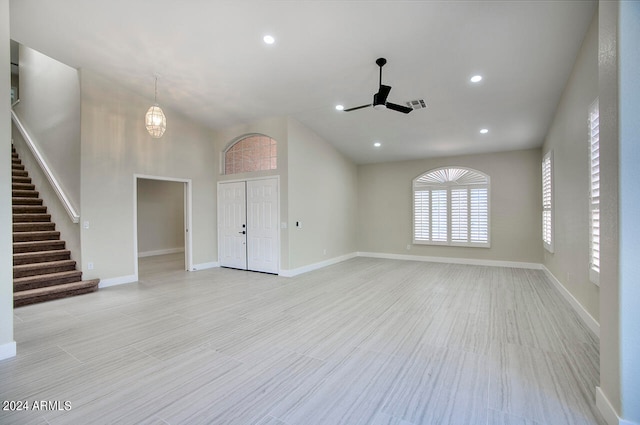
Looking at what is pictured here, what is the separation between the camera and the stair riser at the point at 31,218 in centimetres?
553

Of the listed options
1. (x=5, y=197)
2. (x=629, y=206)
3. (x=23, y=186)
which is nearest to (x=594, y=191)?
(x=629, y=206)

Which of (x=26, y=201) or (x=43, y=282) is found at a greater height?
(x=26, y=201)

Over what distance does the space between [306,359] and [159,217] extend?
8782mm

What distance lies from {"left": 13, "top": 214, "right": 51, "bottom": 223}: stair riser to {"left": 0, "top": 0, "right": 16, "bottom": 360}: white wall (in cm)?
399

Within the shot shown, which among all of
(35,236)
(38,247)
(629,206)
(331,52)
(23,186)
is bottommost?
(38,247)

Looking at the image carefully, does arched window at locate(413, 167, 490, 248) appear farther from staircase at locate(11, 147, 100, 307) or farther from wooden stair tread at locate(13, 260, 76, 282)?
wooden stair tread at locate(13, 260, 76, 282)

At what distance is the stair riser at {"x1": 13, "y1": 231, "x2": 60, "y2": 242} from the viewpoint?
5.25 metres

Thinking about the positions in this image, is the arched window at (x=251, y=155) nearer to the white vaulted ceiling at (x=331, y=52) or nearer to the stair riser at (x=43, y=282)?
the white vaulted ceiling at (x=331, y=52)

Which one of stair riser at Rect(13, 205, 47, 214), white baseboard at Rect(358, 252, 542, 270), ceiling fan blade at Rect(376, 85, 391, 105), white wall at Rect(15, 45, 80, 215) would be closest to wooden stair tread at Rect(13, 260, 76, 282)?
white wall at Rect(15, 45, 80, 215)

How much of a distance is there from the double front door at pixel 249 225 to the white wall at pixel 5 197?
4.09 m

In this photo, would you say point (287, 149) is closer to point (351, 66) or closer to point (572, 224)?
point (351, 66)

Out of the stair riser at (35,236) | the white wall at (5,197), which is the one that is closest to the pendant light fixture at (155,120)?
the white wall at (5,197)

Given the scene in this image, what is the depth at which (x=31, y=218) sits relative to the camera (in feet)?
18.8

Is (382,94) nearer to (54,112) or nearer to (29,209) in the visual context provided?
(54,112)
